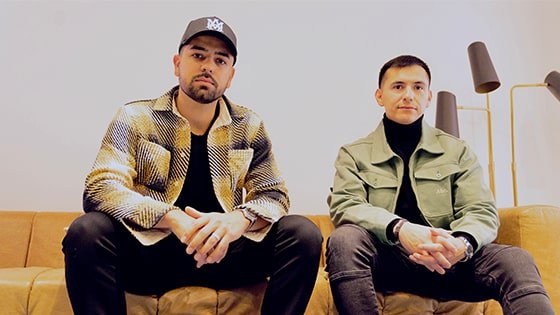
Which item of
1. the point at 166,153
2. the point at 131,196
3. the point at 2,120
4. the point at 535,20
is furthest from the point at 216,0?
the point at 535,20

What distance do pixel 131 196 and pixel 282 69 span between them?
1.39m

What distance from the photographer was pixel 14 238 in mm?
1920

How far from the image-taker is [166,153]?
141cm

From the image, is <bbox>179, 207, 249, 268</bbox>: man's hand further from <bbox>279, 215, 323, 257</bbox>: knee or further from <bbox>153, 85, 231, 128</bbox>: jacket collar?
<bbox>153, 85, 231, 128</bbox>: jacket collar

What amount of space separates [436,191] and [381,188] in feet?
0.56

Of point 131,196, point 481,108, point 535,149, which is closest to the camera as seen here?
point 131,196

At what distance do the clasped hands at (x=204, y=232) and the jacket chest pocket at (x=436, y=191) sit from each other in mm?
630

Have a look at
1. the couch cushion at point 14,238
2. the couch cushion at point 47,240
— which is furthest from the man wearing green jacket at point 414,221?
the couch cushion at point 14,238

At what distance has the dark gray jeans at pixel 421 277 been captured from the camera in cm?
121

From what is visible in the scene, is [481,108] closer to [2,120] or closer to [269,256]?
[269,256]

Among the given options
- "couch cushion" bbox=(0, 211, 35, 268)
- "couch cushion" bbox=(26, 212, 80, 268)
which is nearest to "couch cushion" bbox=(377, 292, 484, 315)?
"couch cushion" bbox=(26, 212, 80, 268)

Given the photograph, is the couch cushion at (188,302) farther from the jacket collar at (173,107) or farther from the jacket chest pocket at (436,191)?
the jacket chest pocket at (436,191)

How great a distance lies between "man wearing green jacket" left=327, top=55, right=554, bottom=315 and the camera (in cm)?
124

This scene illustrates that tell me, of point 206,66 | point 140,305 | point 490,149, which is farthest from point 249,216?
point 490,149
